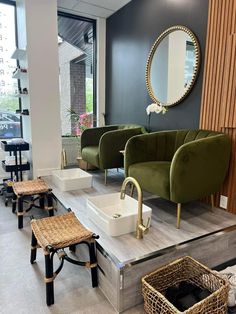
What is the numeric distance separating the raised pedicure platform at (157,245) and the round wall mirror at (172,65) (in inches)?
54.4

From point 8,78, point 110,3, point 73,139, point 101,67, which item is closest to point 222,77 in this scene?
point 110,3

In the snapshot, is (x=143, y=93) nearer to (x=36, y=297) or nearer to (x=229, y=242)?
(x=229, y=242)

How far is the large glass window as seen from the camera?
4.38 meters

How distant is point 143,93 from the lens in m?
3.59

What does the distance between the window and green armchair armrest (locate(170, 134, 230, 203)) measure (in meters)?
3.14

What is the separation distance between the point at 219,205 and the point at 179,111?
1.20 metres

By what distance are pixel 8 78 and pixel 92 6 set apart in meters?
1.76

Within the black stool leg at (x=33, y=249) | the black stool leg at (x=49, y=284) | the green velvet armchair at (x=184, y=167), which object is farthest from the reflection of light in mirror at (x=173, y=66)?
the black stool leg at (x=49, y=284)

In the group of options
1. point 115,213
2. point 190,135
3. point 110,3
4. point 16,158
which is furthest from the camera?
point 110,3

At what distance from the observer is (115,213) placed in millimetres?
2057

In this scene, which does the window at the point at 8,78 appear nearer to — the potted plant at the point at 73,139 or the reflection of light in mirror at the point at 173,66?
the potted plant at the point at 73,139

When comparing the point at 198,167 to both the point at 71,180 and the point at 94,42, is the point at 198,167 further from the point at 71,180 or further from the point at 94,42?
the point at 94,42

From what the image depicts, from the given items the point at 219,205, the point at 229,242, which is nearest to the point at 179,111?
the point at 219,205

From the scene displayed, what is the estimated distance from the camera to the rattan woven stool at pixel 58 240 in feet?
4.97
